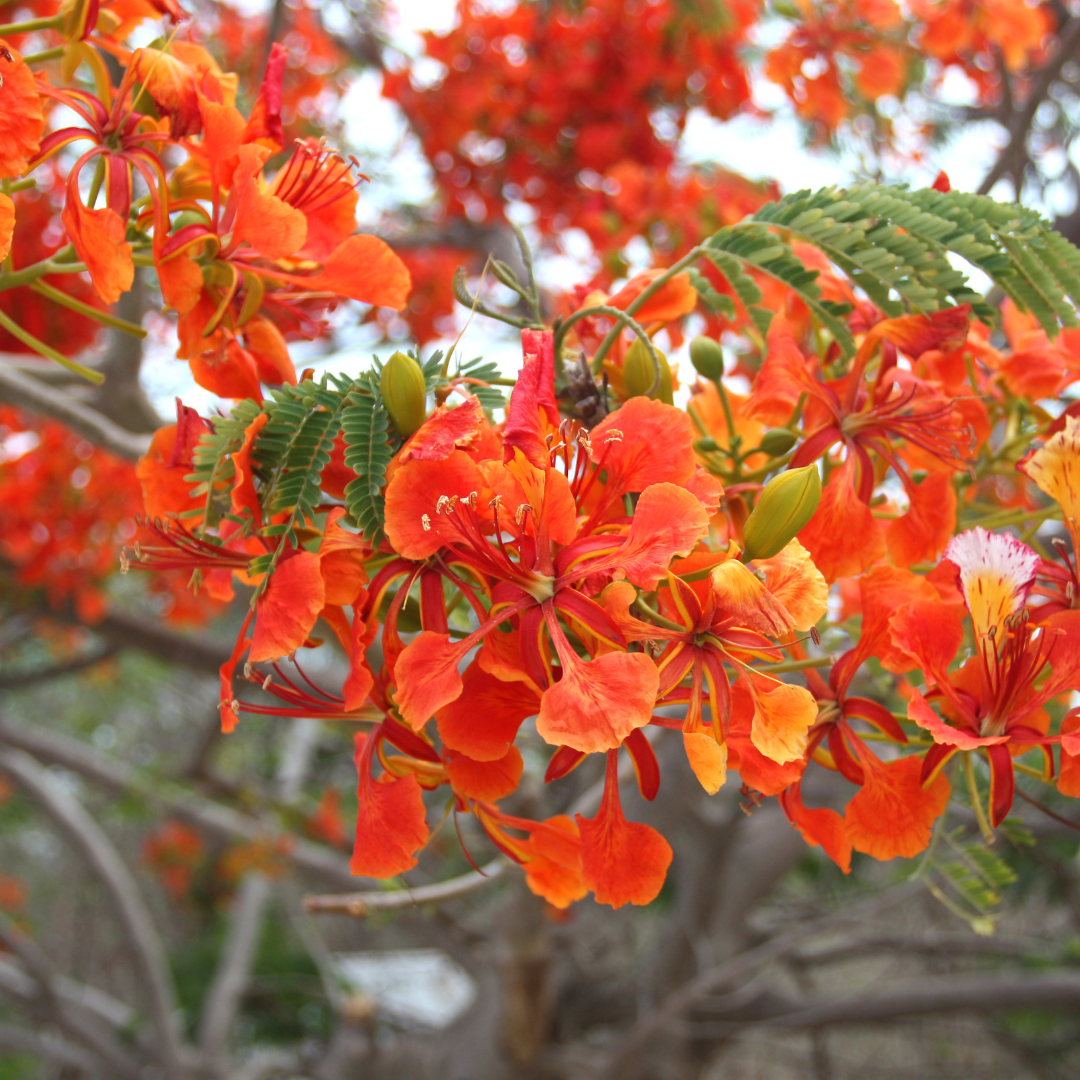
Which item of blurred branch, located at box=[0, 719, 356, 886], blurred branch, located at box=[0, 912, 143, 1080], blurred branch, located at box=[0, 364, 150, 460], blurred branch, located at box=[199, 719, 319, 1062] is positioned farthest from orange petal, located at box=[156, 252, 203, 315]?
blurred branch, located at box=[0, 912, 143, 1080]

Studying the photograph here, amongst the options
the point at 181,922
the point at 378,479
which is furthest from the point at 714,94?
the point at 181,922

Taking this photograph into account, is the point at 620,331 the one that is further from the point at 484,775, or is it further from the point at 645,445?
the point at 484,775

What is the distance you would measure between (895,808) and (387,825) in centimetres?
37

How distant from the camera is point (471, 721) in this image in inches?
23.4

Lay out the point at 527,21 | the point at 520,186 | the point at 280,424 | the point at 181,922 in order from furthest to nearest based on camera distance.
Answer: the point at 181,922 < the point at 520,186 < the point at 527,21 < the point at 280,424

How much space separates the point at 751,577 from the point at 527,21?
10.1ft

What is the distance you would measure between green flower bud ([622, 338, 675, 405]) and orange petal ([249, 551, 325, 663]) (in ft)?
0.95

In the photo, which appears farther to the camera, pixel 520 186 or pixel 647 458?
pixel 520 186

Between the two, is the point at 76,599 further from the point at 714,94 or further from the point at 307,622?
the point at 307,622

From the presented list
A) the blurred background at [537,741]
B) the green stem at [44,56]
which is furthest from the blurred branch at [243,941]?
the green stem at [44,56]

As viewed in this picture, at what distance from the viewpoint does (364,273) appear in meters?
0.78

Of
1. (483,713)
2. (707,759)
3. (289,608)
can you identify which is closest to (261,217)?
(289,608)

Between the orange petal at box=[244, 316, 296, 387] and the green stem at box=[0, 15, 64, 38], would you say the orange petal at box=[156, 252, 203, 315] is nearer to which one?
the orange petal at box=[244, 316, 296, 387]

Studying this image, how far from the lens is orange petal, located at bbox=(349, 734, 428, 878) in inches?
25.8
